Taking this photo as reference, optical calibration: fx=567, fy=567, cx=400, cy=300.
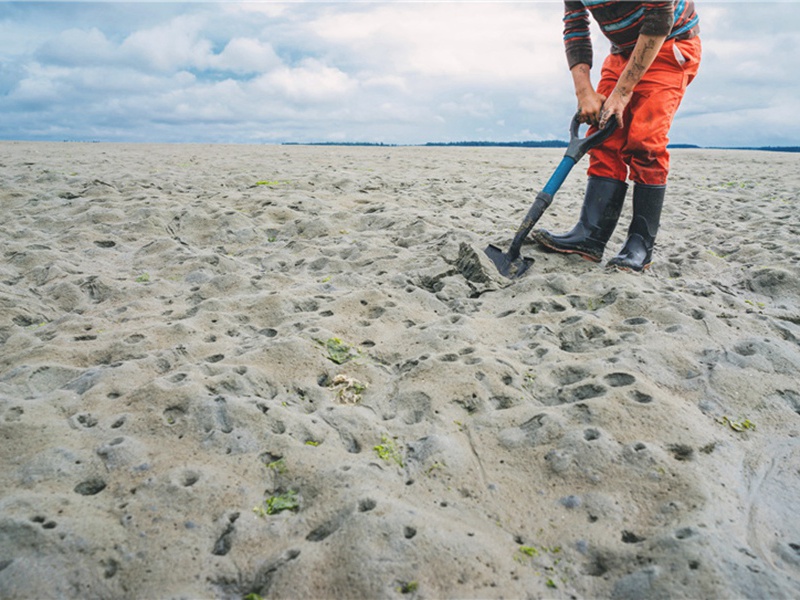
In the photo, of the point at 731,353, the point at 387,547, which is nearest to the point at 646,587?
the point at 387,547

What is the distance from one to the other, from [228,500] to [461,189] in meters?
6.10

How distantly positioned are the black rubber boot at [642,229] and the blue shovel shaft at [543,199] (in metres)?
0.52

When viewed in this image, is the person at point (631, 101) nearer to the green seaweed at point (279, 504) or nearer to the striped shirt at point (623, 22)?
the striped shirt at point (623, 22)

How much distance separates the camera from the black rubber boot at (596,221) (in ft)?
13.7

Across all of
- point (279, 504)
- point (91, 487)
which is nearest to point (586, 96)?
point (279, 504)

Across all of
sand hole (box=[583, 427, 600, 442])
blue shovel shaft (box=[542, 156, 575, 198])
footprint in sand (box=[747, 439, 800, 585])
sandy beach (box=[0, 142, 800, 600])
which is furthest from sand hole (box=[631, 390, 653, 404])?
blue shovel shaft (box=[542, 156, 575, 198])

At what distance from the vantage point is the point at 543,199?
4023 millimetres

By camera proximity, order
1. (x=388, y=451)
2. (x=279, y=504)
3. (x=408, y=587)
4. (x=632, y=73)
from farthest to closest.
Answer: (x=632, y=73) < (x=388, y=451) < (x=279, y=504) < (x=408, y=587)

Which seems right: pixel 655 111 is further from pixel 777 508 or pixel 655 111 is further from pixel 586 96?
pixel 777 508

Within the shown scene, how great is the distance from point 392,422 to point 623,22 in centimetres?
315

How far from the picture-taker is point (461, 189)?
744 cm

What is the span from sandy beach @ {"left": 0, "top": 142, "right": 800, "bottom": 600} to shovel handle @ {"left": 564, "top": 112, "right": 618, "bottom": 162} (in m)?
0.79

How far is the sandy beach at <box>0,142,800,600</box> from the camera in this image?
5.41ft

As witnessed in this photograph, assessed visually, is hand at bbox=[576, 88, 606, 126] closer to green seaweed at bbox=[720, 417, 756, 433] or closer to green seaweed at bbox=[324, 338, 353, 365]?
green seaweed at bbox=[720, 417, 756, 433]
